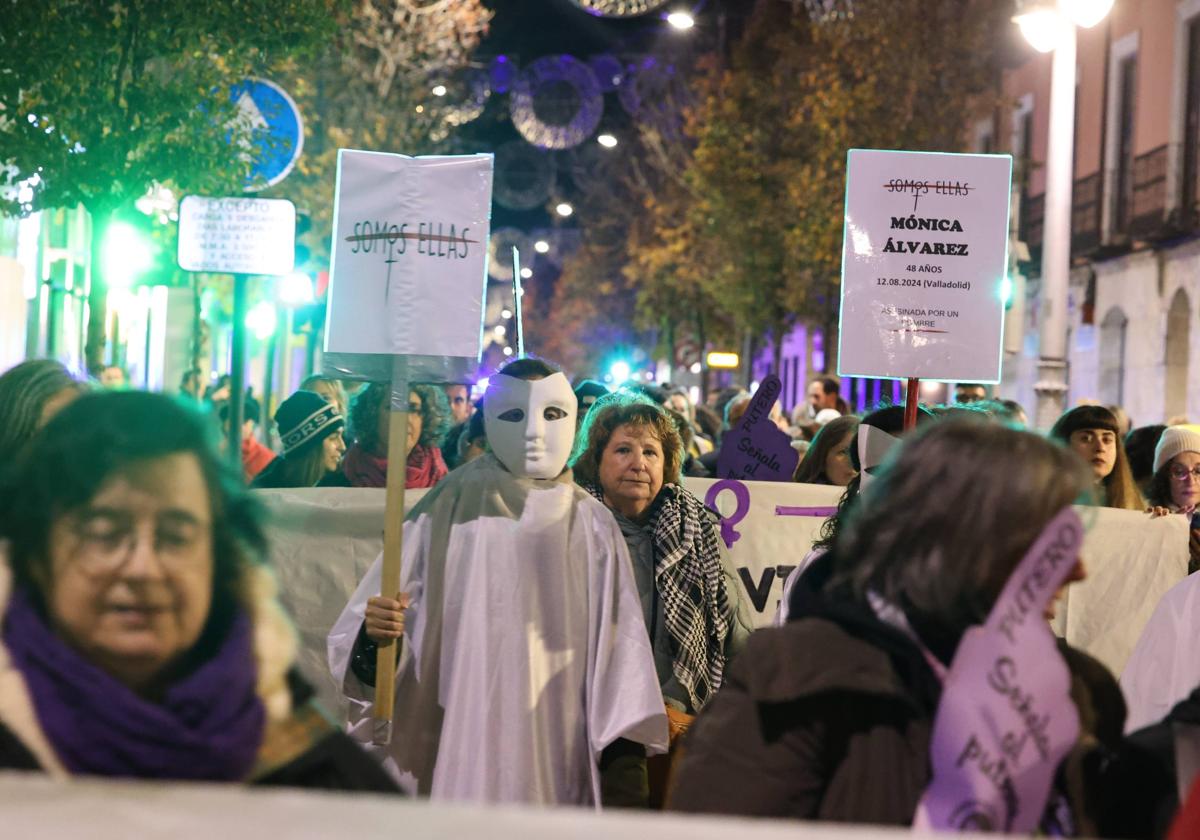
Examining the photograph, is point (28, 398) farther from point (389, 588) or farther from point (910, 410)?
point (910, 410)

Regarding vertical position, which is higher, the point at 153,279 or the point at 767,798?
the point at 153,279

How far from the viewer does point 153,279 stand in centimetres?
1596

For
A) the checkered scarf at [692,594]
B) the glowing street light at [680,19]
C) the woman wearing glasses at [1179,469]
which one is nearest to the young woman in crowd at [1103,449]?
the woman wearing glasses at [1179,469]

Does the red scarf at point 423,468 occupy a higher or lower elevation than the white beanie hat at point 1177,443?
lower

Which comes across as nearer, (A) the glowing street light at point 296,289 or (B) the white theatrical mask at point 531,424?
(B) the white theatrical mask at point 531,424

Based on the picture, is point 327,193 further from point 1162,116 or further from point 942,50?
point 1162,116

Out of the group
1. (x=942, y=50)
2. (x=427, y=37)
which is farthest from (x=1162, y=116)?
(x=427, y=37)

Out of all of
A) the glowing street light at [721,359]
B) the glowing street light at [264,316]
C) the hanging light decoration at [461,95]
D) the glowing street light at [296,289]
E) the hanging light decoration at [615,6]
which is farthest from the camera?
the glowing street light at [721,359]

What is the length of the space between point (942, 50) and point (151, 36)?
2134cm

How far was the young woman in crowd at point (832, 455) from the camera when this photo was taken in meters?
7.93

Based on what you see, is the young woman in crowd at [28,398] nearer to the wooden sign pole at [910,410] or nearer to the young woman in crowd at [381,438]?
the young woman in crowd at [381,438]

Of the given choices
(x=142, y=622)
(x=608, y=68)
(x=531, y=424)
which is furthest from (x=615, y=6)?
(x=608, y=68)

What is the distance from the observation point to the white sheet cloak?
5.36 metres

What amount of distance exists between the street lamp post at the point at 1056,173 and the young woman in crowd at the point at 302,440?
22.6 ft
